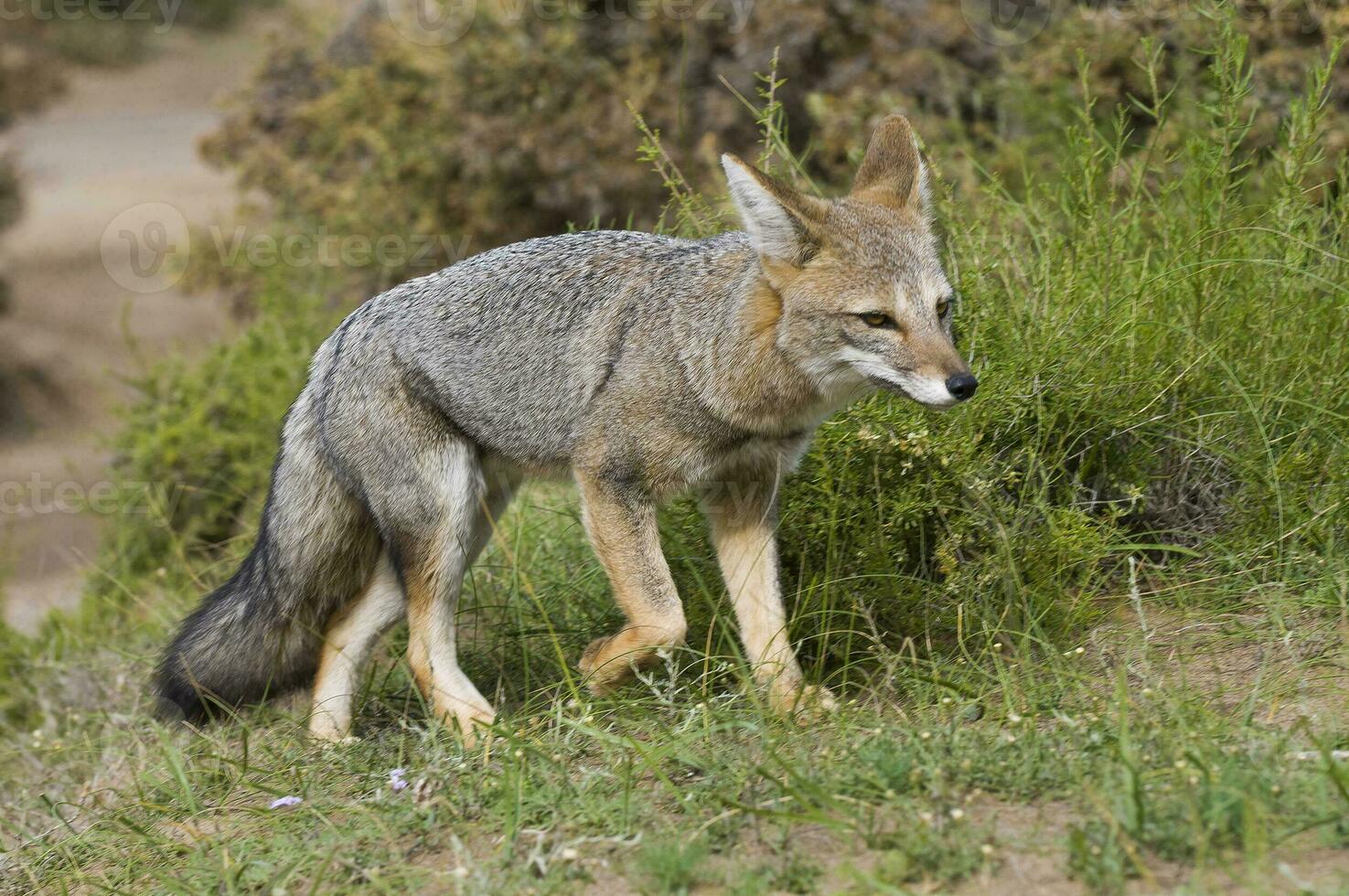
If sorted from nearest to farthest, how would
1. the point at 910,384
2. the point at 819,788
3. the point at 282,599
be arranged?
the point at 819,788 < the point at 910,384 < the point at 282,599

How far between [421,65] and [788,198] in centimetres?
661

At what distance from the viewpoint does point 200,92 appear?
2808 cm

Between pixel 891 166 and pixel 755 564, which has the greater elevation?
pixel 891 166

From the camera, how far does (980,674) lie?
406 cm

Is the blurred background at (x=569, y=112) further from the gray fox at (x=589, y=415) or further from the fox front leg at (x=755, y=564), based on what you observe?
the fox front leg at (x=755, y=564)

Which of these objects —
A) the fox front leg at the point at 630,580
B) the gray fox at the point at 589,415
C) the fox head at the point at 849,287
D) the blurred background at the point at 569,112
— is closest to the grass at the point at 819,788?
the fox front leg at the point at 630,580

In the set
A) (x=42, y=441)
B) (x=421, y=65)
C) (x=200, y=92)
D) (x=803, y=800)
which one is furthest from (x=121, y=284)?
(x=803, y=800)

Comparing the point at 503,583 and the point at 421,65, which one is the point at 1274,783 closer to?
the point at 503,583

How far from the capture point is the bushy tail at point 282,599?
486cm

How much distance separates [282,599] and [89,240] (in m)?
19.3

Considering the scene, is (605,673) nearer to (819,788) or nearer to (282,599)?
(819,788)

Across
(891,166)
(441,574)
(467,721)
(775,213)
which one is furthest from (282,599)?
(891,166)

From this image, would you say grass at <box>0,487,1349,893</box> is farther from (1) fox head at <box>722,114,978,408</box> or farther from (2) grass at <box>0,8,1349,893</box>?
(1) fox head at <box>722,114,978,408</box>

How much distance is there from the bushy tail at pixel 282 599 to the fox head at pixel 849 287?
1711 millimetres
